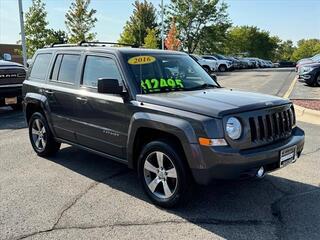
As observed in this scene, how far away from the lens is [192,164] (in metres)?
4.07

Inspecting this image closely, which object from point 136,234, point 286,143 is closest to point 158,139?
point 136,234

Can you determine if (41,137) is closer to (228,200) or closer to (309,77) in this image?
(228,200)

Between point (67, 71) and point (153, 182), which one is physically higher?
point (67, 71)

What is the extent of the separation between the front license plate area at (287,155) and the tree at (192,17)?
5313 centimetres

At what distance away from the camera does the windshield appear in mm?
4984

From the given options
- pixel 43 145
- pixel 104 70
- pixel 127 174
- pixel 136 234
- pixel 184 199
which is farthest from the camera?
pixel 43 145

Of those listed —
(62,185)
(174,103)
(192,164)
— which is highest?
(174,103)

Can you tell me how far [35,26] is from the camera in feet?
103

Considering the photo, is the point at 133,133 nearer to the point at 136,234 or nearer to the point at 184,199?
the point at 184,199

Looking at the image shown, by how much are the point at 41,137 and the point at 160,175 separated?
9.67 ft

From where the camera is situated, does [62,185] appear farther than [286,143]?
Yes

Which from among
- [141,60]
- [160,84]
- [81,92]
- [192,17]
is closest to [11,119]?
[81,92]

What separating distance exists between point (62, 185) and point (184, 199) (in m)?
1.83

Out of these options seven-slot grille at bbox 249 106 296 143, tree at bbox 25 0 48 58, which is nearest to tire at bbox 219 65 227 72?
tree at bbox 25 0 48 58
